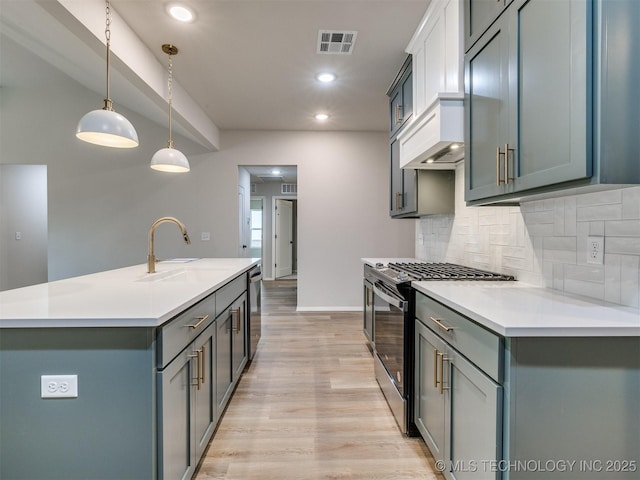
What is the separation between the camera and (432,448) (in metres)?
1.54

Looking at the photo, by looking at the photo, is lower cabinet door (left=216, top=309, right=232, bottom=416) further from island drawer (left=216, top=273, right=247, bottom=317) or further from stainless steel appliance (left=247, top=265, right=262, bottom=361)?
stainless steel appliance (left=247, top=265, right=262, bottom=361)

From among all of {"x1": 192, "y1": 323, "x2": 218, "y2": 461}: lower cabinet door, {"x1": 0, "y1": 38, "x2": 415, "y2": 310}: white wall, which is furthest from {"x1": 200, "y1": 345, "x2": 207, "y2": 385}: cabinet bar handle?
{"x1": 0, "y1": 38, "x2": 415, "y2": 310}: white wall

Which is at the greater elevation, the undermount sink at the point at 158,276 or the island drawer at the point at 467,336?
the undermount sink at the point at 158,276

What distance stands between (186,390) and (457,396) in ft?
3.80

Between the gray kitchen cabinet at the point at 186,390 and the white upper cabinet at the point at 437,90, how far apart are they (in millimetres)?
1642

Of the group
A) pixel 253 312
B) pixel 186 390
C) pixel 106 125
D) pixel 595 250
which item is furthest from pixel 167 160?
pixel 595 250

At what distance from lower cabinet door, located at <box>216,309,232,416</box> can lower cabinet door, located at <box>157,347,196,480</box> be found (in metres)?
0.42

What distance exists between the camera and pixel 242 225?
16.4ft

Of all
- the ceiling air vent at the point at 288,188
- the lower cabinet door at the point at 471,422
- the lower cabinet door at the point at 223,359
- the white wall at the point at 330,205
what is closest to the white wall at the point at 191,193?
the white wall at the point at 330,205

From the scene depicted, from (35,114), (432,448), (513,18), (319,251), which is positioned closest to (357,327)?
(319,251)

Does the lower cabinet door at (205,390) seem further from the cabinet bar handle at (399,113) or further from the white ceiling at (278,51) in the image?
the cabinet bar handle at (399,113)

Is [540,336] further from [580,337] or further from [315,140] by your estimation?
[315,140]

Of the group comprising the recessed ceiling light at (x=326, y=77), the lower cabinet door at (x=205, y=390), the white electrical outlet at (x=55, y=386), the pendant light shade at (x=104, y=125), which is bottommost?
the lower cabinet door at (x=205, y=390)

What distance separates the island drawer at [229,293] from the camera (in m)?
1.90
